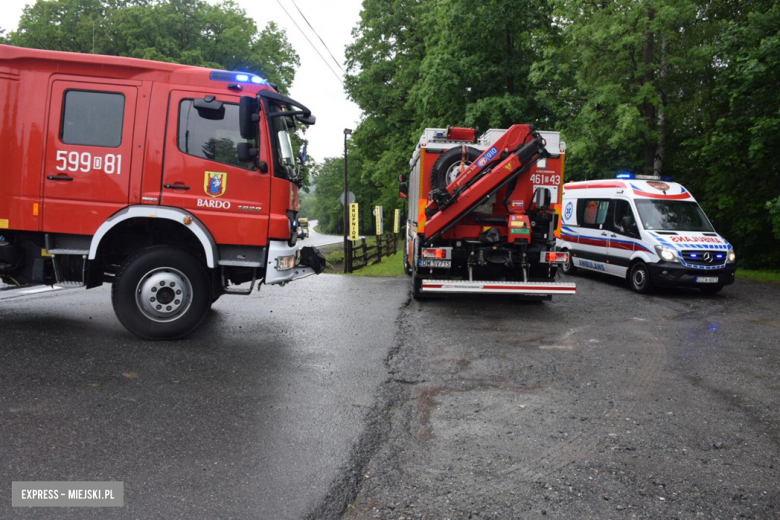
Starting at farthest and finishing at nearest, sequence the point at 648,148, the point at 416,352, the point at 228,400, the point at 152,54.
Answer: the point at 152,54 < the point at 648,148 < the point at 416,352 < the point at 228,400

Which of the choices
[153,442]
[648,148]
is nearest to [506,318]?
[153,442]

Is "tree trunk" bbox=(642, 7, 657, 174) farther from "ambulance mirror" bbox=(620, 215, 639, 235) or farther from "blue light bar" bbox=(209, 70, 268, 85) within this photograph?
"blue light bar" bbox=(209, 70, 268, 85)

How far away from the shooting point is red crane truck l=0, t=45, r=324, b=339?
612 cm

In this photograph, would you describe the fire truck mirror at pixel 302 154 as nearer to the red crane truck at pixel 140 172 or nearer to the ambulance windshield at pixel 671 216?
the red crane truck at pixel 140 172

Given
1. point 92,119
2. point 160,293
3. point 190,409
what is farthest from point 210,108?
point 190,409

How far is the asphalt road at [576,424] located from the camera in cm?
308

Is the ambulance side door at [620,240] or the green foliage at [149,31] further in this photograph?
the green foliage at [149,31]

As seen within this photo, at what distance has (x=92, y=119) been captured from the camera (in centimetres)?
617

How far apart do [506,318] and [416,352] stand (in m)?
2.70

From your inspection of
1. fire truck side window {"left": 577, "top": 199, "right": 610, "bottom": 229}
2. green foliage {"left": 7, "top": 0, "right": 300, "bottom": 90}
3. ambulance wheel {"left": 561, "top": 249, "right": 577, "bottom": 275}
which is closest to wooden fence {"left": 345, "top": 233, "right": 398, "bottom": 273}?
ambulance wheel {"left": 561, "top": 249, "right": 577, "bottom": 275}

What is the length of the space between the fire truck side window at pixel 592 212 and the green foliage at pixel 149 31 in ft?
67.0

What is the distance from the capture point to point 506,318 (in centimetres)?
853

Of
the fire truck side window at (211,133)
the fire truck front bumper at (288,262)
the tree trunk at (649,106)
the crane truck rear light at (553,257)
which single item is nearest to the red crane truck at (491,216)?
the crane truck rear light at (553,257)

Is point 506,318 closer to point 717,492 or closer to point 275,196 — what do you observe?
point 275,196
